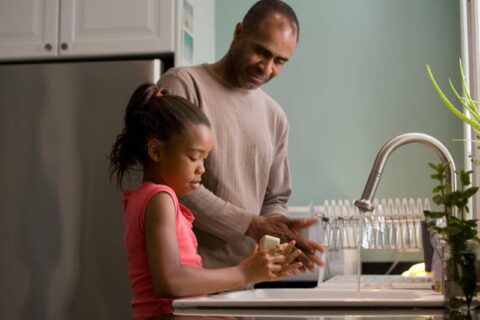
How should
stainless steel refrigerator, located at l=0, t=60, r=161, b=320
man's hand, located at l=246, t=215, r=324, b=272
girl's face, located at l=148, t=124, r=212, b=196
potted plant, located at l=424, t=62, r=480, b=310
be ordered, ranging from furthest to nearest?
stainless steel refrigerator, located at l=0, t=60, r=161, b=320
man's hand, located at l=246, t=215, r=324, b=272
girl's face, located at l=148, t=124, r=212, b=196
potted plant, located at l=424, t=62, r=480, b=310

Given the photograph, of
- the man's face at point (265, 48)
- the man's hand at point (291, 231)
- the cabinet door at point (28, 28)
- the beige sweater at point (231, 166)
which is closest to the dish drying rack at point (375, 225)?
the man's hand at point (291, 231)

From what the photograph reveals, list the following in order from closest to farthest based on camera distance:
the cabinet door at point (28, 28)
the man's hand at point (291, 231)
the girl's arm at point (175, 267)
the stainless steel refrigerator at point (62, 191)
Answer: the girl's arm at point (175, 267) < the man's hand at point (291, 231) < the stainless steel refrigerator at point (62, 191) < the cabinet door at point (28, 28)

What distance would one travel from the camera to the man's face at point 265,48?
5.86 ft

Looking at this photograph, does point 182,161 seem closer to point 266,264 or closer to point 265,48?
point 266,264

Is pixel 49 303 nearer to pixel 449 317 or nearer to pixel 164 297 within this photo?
pixel 164 297

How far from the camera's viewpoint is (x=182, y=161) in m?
1.35

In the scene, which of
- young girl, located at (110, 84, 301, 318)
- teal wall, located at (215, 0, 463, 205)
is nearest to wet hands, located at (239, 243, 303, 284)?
young girl, located at (110, 84, 301, 318)

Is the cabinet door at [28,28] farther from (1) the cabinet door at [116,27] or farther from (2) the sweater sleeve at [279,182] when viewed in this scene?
(2) the sweater sleeve at [279,182]

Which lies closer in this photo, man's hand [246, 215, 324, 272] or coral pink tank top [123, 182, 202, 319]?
coral pink tank top [123, 182, 202, 319]

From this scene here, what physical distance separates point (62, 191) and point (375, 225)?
1.36 m

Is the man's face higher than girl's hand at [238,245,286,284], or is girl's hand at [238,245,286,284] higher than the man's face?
the man's face

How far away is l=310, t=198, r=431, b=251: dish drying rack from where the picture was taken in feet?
6.40

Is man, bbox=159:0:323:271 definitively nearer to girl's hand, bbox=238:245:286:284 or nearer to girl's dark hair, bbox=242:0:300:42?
girl's dark hair, bbox=242:0:300:42

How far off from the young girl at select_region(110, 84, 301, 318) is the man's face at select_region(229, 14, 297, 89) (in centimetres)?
36
